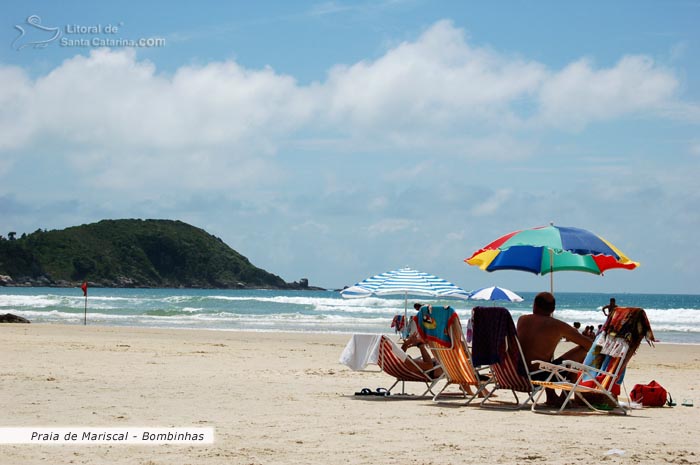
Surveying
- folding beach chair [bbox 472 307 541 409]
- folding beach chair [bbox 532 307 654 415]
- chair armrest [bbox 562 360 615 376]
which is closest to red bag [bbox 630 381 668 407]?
folding beach chair [bbox 532 307 654 415]

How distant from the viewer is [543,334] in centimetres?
907

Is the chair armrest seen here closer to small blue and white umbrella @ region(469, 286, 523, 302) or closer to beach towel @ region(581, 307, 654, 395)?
beach towel @ region(581, 307, 654, 395)

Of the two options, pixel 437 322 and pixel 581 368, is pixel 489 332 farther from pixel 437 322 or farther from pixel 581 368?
pixel 581 368

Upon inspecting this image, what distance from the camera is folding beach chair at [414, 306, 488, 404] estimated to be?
372 inches

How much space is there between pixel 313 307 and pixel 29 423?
2018 inches

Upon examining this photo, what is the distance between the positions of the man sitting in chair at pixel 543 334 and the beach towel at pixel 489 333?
26 cm

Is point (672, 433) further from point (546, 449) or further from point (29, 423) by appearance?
point (29, 423)

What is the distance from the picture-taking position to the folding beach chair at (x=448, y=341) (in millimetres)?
9461

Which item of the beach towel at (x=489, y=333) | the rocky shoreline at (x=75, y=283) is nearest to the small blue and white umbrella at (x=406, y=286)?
the beach towel at (x=489, y=333)

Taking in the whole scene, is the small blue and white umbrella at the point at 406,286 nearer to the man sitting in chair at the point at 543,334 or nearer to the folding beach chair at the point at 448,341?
the folding beach chair at the point at 448,341

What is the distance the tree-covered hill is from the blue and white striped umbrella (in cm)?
9949

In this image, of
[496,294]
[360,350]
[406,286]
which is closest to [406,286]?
[406,286]

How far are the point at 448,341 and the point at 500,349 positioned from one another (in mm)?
672

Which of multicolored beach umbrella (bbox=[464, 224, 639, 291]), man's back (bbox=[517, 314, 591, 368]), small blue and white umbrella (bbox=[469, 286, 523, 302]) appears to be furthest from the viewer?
small blue and white umbrella (bbox=[469, 286, 523, 302])
